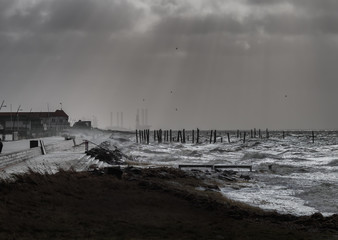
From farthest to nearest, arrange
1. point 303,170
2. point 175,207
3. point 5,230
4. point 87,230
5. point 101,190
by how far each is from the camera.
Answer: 1. point 303,170
2. point 101,190
3. point 175,207
4. point 87,230
5. point 5,230

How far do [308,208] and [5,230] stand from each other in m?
9.54

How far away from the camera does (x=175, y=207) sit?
40.3 ft

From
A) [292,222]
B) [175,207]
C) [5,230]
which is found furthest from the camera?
[175,207]

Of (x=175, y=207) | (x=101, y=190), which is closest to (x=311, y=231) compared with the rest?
(x=175, y=207)

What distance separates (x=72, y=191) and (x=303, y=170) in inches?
805

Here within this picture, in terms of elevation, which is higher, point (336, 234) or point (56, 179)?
point (56, 179)

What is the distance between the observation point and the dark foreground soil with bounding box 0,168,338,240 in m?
9.27

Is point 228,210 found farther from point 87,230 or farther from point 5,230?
point 5,230

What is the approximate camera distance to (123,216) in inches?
422

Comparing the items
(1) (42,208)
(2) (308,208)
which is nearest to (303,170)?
(2) (308,208)

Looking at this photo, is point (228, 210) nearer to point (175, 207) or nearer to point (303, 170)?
point (175, 207)

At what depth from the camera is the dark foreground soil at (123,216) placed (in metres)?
9.27

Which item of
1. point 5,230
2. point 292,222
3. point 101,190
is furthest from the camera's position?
point 101,190

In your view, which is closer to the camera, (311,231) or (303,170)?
(311,231)
